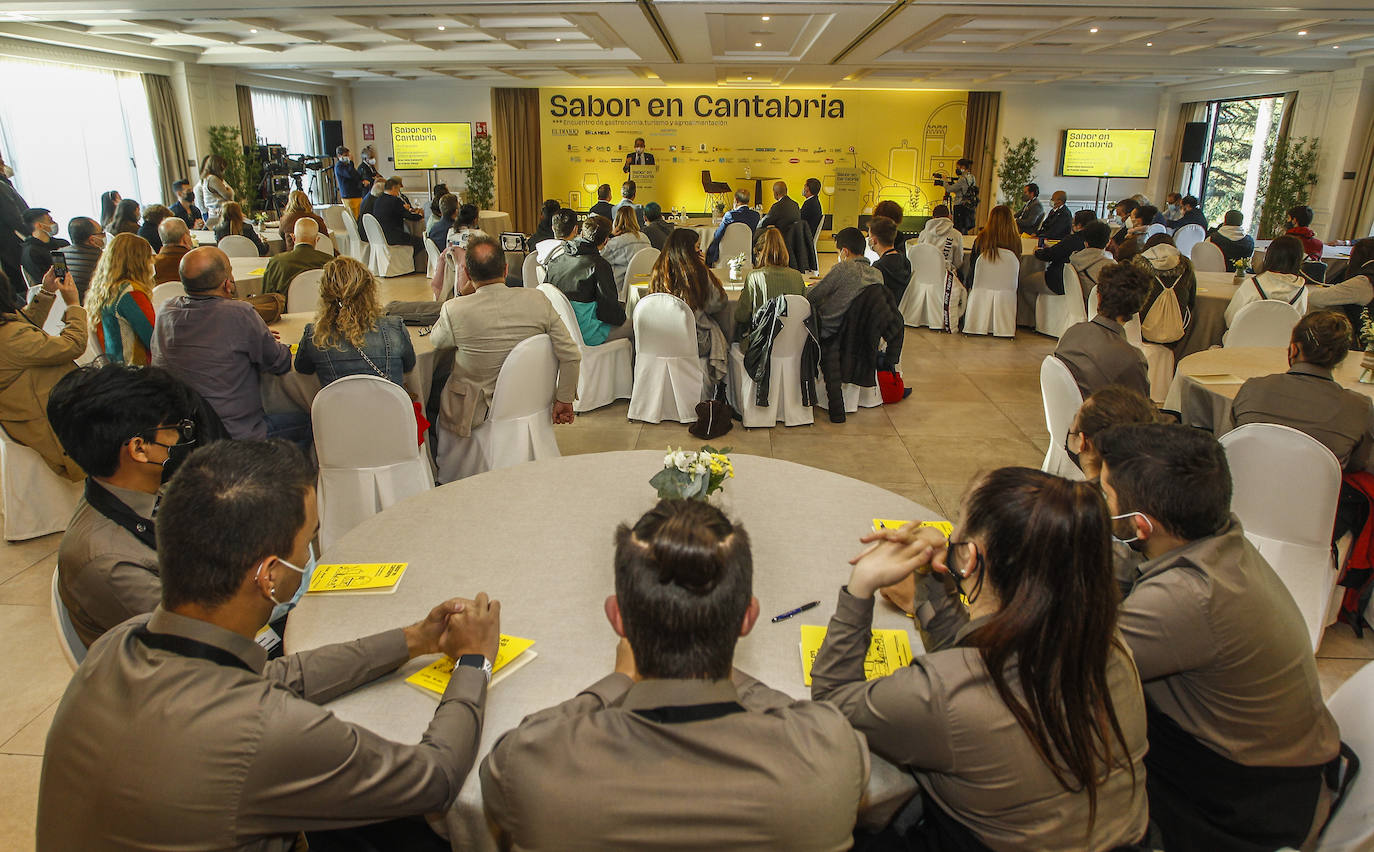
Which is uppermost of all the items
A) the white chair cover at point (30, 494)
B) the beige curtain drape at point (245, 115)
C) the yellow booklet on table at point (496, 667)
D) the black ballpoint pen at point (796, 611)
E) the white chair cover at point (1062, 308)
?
the beige curtain drape at point (245, 115)

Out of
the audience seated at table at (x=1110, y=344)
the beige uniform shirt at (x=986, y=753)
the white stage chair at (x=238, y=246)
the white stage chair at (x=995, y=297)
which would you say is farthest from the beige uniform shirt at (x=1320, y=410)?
the white stage chair at (x=238, y=246)

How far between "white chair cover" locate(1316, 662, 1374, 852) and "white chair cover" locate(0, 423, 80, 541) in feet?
15.7

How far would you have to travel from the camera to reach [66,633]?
159 cm

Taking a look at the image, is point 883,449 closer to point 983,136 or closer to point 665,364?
point 665,364

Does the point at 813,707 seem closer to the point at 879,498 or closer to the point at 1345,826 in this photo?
the point at 1345,826

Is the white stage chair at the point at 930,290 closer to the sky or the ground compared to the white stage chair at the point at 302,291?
closer to the ground

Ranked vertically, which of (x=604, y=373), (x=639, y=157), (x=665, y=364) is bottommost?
(x=604, y=373)

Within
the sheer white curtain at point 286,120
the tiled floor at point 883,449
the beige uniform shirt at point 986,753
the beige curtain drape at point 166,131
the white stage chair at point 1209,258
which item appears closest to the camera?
the beige uniform shirt at point 986,753

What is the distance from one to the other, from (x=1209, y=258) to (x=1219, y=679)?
765 cm

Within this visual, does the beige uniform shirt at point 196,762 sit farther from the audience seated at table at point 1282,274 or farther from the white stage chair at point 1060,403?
the audience seated at table at point 1282,274

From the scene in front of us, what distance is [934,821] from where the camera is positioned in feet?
4.45

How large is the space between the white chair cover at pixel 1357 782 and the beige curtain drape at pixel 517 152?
646 inches

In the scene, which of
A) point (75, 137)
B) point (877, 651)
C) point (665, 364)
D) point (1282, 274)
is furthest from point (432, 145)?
point (877, 651)

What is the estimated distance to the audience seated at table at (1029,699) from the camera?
1187mm
